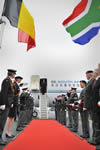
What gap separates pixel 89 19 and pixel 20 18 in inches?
66.5

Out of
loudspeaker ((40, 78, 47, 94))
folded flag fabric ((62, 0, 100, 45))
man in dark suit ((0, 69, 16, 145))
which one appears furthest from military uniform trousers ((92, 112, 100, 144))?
loudspeaker ((40, 78, 47, 94))

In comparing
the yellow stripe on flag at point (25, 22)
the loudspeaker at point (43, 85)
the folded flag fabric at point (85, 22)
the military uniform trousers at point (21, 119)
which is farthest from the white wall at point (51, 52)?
the folded flag fabric at point (85, 22)

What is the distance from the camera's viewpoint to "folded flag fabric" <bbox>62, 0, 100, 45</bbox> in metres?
2.73

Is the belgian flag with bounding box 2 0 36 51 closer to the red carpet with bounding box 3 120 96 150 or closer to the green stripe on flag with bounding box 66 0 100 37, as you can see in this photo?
the green stripe on flag with bounding box 66 0 100 37

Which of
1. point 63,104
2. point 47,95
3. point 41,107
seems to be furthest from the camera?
point 47,95

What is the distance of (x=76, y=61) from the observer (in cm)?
1545

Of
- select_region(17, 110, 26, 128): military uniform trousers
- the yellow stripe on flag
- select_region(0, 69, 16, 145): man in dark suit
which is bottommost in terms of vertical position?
select_region(17, 110, 26, 128): military uniform trousers

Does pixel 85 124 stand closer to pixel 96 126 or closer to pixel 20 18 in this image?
pixel 96 126

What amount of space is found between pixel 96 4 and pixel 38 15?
15673mm

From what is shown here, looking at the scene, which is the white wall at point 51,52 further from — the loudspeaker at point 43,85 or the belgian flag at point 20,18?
the belgian flag at point 20,18

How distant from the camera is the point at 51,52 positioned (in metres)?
15.7

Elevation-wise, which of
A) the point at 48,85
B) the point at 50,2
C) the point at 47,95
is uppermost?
the point at 50,2

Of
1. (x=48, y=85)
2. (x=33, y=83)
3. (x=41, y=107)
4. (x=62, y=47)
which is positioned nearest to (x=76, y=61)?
(x=62, y=47)

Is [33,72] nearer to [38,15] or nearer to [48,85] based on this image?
[48,85]
